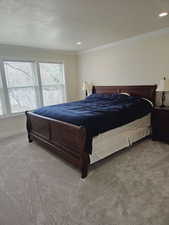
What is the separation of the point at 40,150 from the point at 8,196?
1.28 meters

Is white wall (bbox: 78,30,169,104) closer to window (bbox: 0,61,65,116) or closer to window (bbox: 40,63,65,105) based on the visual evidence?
window (bbox: 40,63,65,105)

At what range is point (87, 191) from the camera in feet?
6.29

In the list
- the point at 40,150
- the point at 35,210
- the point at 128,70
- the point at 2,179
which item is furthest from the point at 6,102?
the point at 128,70

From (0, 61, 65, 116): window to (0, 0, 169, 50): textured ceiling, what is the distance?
2.80 ft

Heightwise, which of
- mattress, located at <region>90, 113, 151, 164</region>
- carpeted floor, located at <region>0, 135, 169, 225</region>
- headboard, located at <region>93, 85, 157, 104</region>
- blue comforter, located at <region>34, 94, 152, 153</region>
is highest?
headboard, located at <region>93, 85, 157, 104</region>

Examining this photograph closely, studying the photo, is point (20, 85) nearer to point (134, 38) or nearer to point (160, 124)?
point (134, 38)

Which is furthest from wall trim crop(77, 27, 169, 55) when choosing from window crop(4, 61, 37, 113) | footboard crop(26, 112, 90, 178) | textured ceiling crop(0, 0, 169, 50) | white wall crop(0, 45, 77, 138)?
footboard crop(26, 112, 90, 178)

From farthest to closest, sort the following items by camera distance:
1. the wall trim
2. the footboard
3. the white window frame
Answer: the white window frame → the wall trim → the footboard

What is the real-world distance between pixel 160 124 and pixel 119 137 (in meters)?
1.14

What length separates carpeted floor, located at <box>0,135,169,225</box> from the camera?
60.7 inches

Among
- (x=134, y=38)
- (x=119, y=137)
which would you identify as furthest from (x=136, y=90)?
(x=119, y=137)

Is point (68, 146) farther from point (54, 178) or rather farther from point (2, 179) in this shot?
point (2, 179)

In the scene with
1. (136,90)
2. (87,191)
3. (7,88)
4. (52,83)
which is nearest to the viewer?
(87,191)

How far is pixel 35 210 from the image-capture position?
1650 millimetres
